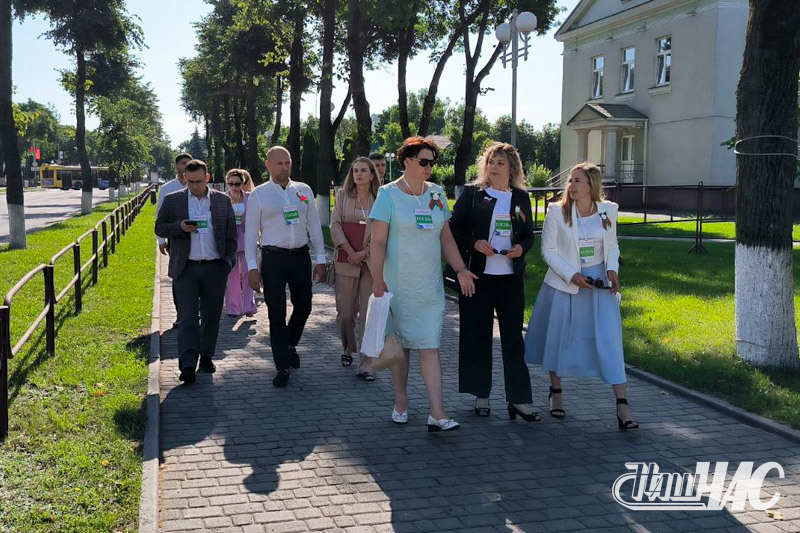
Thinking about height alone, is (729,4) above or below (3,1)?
above

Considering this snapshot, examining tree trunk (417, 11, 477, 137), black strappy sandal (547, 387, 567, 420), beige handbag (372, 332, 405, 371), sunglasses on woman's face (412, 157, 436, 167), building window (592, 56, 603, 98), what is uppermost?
building window (592, 56, 603, 98)

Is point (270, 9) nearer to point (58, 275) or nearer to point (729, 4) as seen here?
point (58, 275)

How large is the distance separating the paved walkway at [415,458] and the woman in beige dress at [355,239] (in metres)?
0.68

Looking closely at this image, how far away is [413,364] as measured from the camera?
8.22 metres

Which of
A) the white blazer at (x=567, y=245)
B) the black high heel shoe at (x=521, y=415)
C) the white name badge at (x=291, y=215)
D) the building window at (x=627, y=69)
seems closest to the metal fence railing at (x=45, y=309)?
the white name badge at (x=291, y=215)

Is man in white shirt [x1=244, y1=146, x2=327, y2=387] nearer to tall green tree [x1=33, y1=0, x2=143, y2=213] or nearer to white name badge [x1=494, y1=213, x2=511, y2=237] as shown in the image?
white name badge [x1=494, y1=213, x2=511, y2=237]

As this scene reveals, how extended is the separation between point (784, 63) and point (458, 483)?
4979 mm

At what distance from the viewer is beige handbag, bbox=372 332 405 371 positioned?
18.5ft

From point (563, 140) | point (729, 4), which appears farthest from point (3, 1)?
point (563, 140)

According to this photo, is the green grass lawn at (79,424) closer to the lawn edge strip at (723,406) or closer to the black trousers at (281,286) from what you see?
the black trousers at (281,286)

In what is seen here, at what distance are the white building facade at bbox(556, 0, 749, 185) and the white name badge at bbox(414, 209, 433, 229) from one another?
86.6 feet

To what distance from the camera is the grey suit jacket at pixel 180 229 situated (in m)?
7.27

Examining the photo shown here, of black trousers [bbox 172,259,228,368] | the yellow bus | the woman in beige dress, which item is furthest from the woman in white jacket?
the yellow bus

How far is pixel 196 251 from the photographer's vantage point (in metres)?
7.27
